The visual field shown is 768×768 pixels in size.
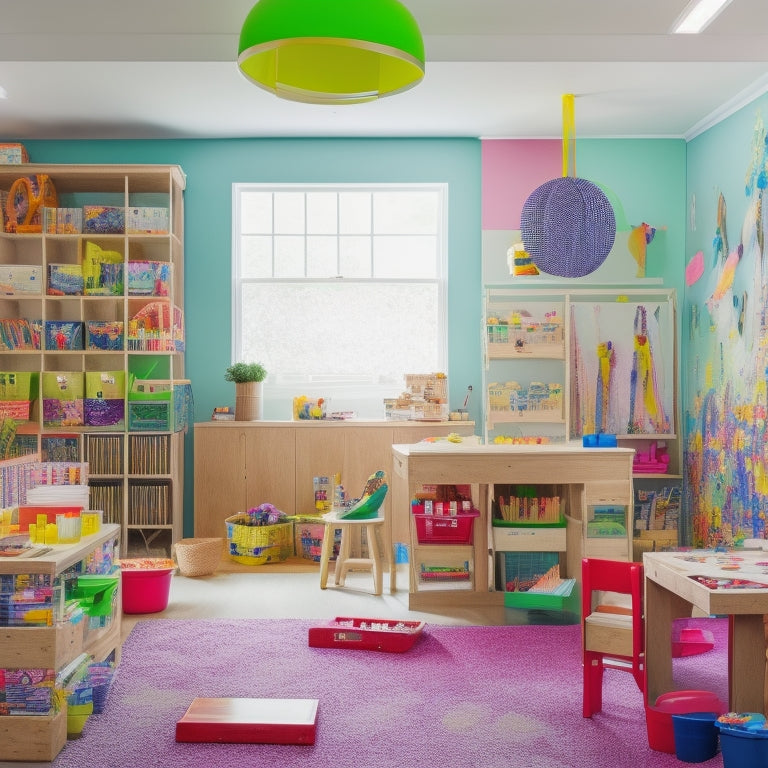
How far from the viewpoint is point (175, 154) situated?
698 centimetres

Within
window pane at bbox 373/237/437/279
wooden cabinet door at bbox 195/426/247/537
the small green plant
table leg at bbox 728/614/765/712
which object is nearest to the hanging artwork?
window pane at bbox 373/237/437/279

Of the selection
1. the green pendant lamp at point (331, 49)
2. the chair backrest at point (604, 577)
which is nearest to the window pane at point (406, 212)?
the green pendant lamp at point (331, 49)

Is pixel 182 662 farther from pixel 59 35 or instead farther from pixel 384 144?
pixel 384 144

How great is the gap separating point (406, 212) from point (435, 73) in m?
1.70

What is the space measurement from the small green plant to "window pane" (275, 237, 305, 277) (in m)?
0.85

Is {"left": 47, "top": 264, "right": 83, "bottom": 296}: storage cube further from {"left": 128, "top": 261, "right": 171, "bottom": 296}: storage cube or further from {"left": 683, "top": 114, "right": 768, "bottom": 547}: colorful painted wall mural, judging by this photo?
{"left": 683, "top": 114, "right": 768, "bottom": 547}: colorful painted wall mural

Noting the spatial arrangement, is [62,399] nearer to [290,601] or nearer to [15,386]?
[15,386]

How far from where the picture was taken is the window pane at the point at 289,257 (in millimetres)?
7117

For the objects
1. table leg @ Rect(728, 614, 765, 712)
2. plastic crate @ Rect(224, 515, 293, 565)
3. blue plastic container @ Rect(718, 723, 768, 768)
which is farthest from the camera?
plastic crate @ Rect(224, 515, 293, 565)

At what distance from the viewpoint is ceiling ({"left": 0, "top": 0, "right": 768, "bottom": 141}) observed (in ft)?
13.6

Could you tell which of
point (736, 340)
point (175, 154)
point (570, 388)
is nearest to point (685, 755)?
point (736, 340)

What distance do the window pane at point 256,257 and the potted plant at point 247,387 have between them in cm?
82

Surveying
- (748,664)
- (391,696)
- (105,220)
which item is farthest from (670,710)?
(105,220)

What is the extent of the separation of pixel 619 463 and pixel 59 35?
3.63 meters
